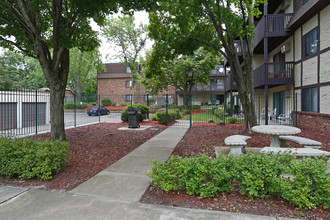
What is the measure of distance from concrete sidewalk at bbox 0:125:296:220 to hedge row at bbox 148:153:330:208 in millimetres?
455

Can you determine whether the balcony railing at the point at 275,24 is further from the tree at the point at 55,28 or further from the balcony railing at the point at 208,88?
the balcony railing at the point at 208,88

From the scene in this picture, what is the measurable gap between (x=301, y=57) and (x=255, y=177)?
10650mm

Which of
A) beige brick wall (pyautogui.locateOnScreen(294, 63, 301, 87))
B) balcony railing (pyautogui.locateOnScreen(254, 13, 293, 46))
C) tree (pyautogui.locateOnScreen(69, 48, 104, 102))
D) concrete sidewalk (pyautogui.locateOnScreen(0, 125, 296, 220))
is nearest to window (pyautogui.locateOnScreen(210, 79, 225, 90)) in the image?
tree (pyautogui.locateOnScreen(69, 48, 104, 102))

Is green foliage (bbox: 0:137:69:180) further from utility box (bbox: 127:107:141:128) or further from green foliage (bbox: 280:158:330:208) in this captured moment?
utility box (bbox: 127:107:141:128)

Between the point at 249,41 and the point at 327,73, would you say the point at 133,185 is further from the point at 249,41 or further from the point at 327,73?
the point at 327,73

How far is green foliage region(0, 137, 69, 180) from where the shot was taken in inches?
164

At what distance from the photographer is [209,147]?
6938mm

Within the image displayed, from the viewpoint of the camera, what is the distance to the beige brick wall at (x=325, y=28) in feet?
28.6

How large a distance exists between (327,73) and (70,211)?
1085 cm

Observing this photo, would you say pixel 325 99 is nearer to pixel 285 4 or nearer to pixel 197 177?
pixel 285 4

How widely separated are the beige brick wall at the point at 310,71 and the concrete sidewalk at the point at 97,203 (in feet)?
31.9

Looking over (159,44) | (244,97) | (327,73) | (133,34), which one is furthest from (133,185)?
(133,34)

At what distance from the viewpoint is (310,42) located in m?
10.2

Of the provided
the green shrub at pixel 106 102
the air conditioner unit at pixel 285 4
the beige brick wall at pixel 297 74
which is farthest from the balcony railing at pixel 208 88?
the beige brick wall at pixel 297 74
